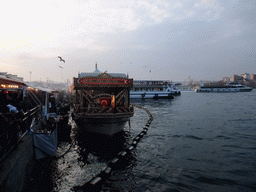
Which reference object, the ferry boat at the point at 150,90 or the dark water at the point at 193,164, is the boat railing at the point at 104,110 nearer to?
the dark water at the point at 193,164

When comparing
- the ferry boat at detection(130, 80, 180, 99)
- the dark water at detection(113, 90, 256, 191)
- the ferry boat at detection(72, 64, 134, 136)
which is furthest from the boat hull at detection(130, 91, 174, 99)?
the ferry boat at detection(72, 64, 134, 136)

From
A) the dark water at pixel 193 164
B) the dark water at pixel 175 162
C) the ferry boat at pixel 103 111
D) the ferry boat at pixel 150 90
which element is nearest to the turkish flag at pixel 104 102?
the ferry boat at pixel 103 111

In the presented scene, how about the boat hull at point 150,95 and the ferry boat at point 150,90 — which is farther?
the ferry boat at point 150,90

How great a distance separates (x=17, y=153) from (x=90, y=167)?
4815 mm

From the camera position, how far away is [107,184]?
8594mm

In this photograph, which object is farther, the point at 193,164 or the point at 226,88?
the point at 226,88

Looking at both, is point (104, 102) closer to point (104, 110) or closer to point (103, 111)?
point (104, 110)

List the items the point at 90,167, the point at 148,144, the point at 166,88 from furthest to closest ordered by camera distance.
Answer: the point at 166,88 < the point at 148,144 < the point at 90,167

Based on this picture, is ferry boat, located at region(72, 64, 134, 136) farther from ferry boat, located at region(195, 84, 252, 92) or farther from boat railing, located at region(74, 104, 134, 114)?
ferry boat, located at region(195, 84, 252, 92)

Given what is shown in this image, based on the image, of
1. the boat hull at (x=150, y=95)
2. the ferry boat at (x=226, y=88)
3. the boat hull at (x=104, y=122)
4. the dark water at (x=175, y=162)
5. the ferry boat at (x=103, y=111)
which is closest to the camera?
the dark water at (x=175, y=162)

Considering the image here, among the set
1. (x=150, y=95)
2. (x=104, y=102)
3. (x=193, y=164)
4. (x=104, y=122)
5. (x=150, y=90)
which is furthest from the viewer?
(x=150, y=90)

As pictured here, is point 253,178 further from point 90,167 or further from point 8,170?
point 8,170

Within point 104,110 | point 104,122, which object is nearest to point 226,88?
point 104,110

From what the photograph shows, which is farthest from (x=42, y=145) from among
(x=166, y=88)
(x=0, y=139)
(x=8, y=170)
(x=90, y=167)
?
(x=166, y=88)
